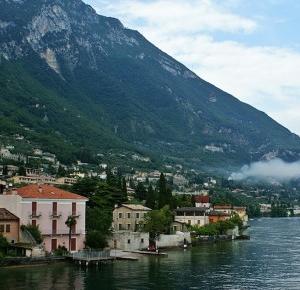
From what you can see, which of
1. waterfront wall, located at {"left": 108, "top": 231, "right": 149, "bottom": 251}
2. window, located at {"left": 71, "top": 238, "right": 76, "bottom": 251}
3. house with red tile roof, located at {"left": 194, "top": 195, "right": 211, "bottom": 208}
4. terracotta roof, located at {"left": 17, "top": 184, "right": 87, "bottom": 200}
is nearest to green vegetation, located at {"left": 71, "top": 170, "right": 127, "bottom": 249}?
waterfront wall, located at {"left": 108, "top": 231, "right": 149, "bottom": 251}

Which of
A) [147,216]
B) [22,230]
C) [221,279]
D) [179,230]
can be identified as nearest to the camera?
[221,279]

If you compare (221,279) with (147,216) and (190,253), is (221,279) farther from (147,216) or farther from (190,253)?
(147,216)

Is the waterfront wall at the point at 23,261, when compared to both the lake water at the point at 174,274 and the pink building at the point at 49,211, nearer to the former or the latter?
the lake water at the point at 174,274

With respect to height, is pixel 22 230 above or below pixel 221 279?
above

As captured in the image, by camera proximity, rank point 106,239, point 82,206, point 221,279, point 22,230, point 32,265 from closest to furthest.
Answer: point 221,279, point 32,265, point 22,230, point 82,206, point 106,239

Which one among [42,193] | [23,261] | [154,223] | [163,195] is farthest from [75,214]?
[163,195]

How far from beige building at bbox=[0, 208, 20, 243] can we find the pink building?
0.88 meters

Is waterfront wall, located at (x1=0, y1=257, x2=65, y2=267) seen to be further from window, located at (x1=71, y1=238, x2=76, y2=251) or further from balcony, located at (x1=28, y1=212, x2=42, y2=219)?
window, located at (x1=71, y1=238, x2=76, y2=251)

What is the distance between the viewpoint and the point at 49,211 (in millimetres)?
90375

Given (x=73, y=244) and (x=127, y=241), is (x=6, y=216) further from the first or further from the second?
(x=127, y=241)

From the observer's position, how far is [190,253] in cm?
10512

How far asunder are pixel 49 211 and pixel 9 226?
6317 millimetres

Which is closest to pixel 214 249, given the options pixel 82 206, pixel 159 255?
pixel 159 255

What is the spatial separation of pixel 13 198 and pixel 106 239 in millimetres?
18484
